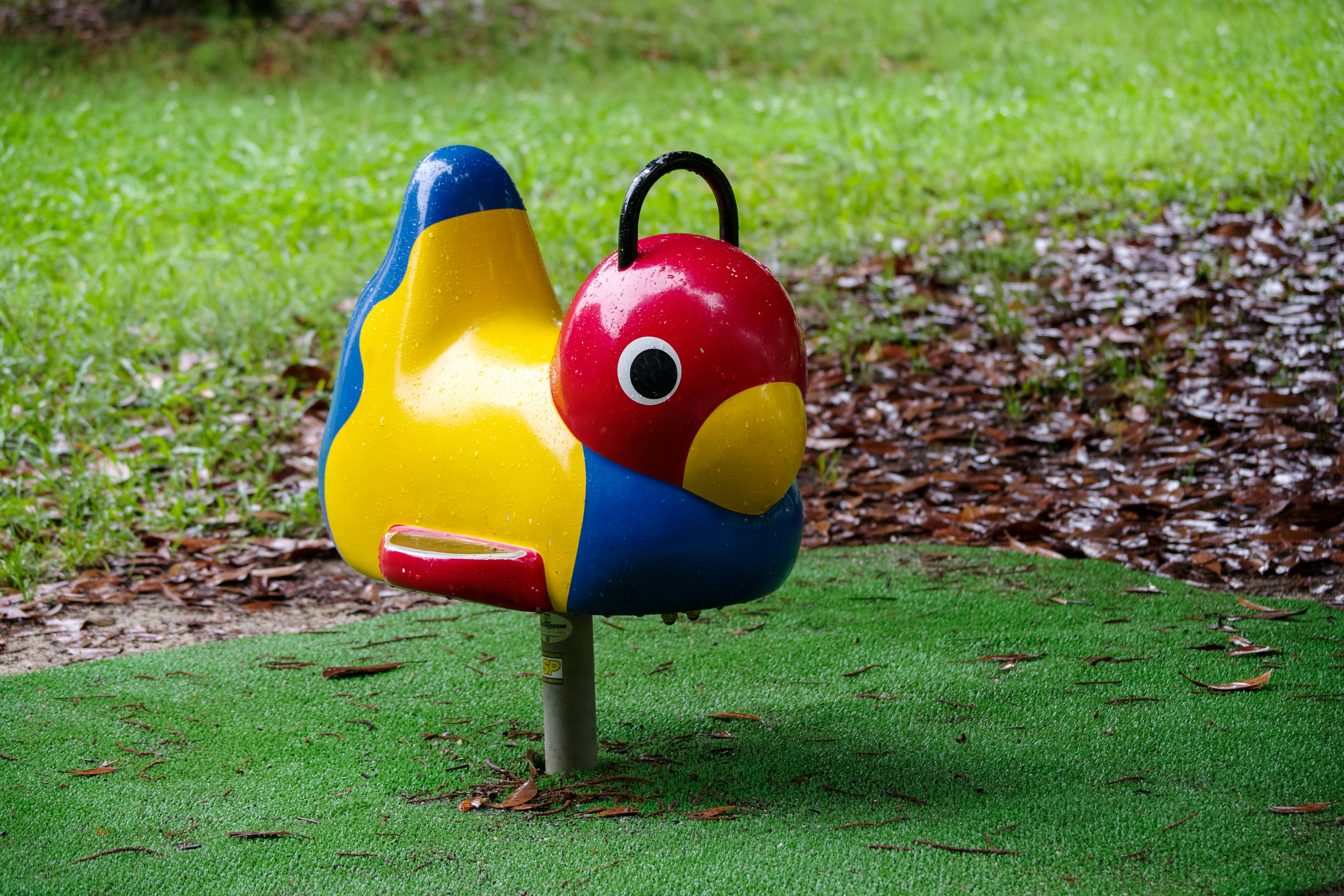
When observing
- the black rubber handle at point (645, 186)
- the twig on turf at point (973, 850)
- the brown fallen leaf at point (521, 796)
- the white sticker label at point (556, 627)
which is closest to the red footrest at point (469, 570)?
the white sticker label at point (556, 627)

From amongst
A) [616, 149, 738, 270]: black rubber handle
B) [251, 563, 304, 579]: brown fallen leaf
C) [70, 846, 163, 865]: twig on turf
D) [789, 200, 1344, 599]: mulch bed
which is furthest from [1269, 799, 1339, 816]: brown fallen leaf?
[251, 563, 304, 579]: brown fallen leaf

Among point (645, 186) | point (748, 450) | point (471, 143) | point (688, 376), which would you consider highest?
point (471, 143)

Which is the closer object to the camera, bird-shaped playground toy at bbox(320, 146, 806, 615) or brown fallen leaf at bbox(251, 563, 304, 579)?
bird-shaped playground toy at bbox(320, 146, 806, 615)

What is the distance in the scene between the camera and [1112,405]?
5.03 meters

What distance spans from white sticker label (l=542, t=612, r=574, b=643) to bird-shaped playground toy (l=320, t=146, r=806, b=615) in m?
0.25

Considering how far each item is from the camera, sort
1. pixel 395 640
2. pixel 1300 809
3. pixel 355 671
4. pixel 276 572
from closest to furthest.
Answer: pixel 1300 809 < pixel 355 671 < pixel 395 640 < pixel 276 572

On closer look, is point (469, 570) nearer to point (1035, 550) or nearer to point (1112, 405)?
point (1035, 550)

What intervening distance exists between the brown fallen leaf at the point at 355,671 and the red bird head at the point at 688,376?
1397mm

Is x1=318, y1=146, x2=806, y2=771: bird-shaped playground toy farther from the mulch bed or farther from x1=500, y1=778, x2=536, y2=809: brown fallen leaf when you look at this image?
the mulch bed

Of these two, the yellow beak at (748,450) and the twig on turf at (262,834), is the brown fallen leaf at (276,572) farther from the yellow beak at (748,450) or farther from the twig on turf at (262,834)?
the yellow beak at (748,450)

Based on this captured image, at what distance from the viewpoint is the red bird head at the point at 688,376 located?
1980 millimetres

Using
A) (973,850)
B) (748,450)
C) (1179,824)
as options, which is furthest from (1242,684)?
(748,450)

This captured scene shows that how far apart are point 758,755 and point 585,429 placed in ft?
3.17

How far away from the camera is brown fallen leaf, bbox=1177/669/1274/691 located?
2.85 meters
